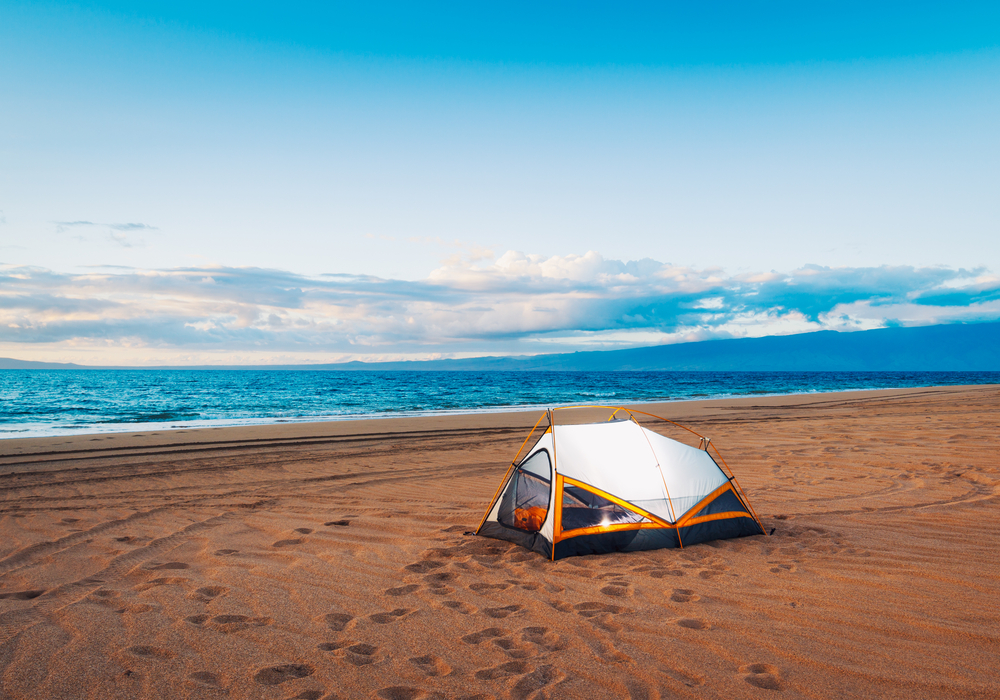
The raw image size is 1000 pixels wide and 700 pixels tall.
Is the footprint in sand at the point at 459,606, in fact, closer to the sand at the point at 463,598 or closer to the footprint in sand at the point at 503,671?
the sand at the point at 463,598

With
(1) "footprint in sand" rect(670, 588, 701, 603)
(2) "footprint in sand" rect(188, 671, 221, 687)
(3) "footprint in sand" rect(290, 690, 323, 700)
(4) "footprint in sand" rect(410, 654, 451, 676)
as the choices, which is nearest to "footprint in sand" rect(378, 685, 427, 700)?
(4) "footprint in sand" rect(410, 654, 451, 676)

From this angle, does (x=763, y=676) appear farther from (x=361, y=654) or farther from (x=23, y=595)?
(x=23, y=595)

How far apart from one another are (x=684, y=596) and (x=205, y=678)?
169 inches

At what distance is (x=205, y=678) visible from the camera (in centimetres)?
395

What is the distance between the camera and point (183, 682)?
12.8ft

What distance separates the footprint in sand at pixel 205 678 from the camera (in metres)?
3.89

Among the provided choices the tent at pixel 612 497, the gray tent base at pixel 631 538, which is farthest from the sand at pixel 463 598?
the tent at pixel 612 497

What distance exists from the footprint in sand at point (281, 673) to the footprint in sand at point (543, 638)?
5.76 ft

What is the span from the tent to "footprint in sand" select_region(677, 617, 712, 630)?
186 centimetres

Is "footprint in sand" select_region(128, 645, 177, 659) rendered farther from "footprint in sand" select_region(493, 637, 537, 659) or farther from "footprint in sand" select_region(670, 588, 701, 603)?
"footprint in sand" select_region(670, 588, 701, 603)

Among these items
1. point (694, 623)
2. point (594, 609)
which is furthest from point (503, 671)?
point (694, 623)

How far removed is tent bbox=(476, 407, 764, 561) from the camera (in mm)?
6762

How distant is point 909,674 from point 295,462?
13306 mm

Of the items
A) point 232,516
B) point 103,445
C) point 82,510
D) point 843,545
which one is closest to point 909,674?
point 843,545
